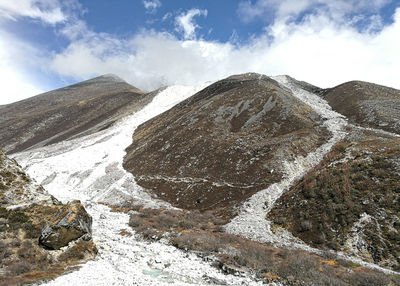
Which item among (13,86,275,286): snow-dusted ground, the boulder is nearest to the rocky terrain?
the boulder

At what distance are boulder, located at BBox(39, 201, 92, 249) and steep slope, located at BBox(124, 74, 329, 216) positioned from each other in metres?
19.4

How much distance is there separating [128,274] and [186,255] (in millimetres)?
5464

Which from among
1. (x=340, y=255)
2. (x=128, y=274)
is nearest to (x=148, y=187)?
(x=128, y=274)

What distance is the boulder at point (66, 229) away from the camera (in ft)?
51.8

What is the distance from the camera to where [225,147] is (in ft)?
158

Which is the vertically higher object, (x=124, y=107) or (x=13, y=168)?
(x=124, y=107)

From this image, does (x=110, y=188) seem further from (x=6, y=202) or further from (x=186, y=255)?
(x=186, y=255)

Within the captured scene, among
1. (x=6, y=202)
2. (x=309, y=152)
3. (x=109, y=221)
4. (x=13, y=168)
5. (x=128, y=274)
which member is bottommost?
(x=109, y=221)

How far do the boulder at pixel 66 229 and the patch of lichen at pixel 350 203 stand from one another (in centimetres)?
2037

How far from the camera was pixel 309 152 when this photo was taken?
4006 centimetres

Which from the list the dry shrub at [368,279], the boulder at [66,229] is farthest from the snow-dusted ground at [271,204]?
the boulder at [66,229]

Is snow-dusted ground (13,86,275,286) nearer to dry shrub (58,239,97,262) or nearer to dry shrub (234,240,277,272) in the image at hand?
dry shrub (58,239,97,262)

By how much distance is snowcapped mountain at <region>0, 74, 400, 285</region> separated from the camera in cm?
1608

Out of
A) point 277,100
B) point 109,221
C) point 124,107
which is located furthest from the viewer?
point 124,107
